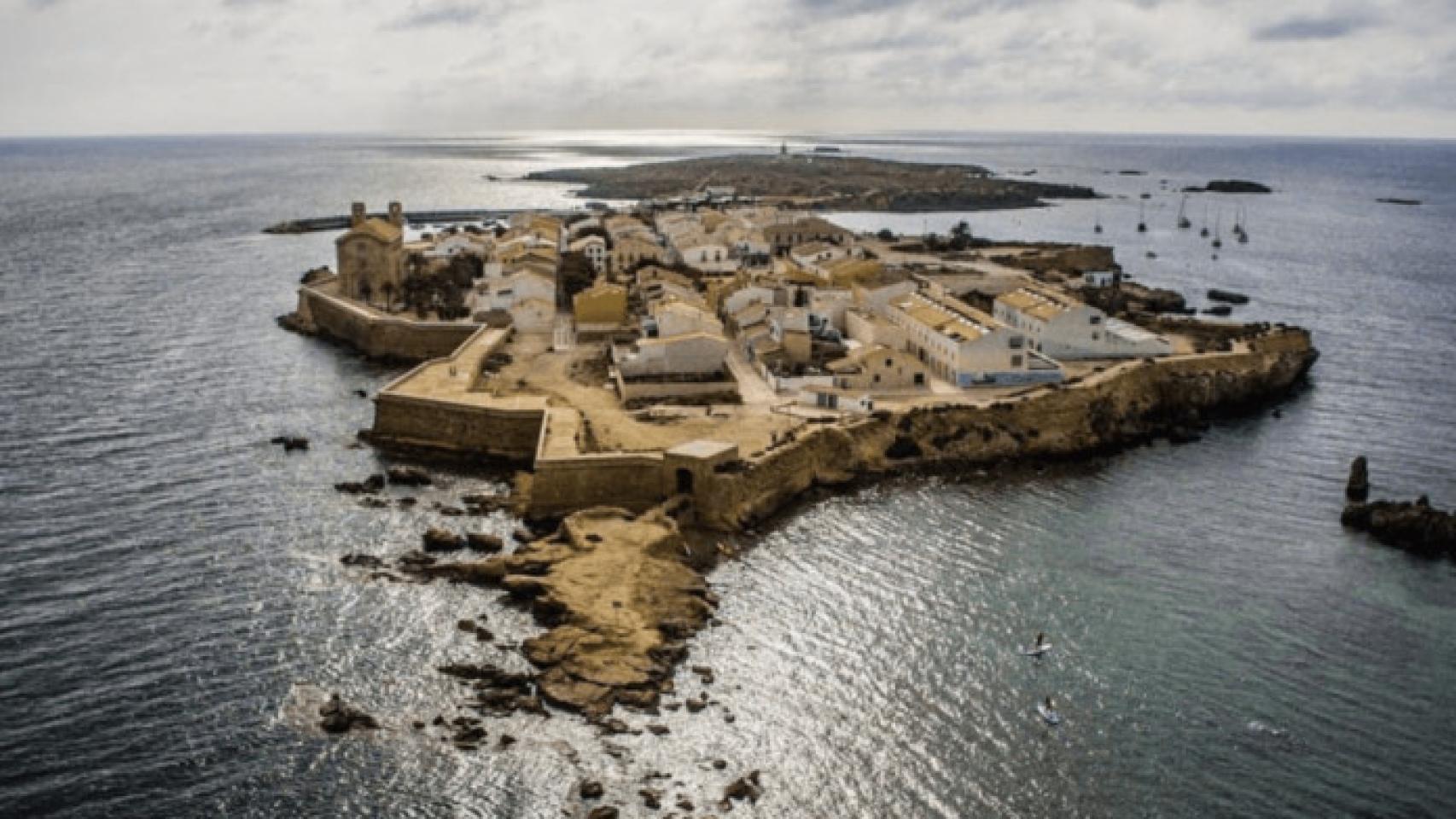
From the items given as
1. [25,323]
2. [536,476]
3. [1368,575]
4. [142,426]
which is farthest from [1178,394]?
[25,323]

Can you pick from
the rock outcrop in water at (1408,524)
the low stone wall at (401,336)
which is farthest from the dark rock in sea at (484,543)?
the low stone wall at (401,336)

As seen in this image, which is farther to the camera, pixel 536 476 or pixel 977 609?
pixel 536 476

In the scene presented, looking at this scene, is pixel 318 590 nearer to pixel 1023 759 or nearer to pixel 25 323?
pixel 1023 759

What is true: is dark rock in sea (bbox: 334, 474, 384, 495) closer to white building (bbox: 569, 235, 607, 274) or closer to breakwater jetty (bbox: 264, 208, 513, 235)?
white building (bbox: 569, 235, 607, 274)

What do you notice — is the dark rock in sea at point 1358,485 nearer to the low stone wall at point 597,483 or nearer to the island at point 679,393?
the island at point 679,393

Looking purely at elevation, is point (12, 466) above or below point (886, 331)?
below

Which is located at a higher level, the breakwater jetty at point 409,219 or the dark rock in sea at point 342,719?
the breakwater jetty at point 409,219
